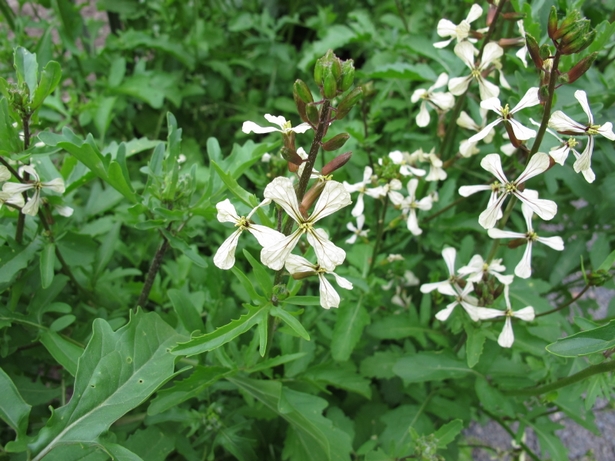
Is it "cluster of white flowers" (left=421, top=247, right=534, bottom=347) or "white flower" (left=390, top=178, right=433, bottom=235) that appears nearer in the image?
"cluster of white flowers" (left=421, top=247, right=534, bottom=347)

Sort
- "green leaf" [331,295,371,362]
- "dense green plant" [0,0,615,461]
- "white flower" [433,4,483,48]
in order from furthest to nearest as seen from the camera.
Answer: "green leaf" [331,295,371,362] < "white flower" [433,4,483,48] < "dense green plant" [0,0,615,461]

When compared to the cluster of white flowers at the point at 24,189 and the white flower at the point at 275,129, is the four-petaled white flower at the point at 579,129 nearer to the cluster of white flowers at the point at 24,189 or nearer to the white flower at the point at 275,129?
the white flower at the point at 275,129

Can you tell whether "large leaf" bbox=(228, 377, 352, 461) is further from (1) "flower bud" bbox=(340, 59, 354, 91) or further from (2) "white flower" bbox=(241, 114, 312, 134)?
(1) "flower bud" bbox=(340, 59, 354, 91)

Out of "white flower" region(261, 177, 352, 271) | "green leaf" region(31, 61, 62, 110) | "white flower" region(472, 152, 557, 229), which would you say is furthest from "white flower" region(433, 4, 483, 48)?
"green leaf" region(31, 61, 62, 110)

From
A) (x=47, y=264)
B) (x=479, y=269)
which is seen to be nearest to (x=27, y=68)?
(x=47, y=264)

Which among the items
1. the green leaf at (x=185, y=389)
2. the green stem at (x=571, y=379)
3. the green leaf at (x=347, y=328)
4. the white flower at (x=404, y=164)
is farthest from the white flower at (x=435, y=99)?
the green leaf at (x=185, y=389)

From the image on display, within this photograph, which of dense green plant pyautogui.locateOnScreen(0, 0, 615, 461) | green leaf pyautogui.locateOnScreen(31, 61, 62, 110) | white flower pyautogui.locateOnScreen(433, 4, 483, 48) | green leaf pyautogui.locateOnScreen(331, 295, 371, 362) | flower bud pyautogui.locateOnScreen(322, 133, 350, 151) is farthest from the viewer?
green leaf pyautogui.locateOnScreen(331, 295, 371, 362)

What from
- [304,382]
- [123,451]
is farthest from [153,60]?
[123,451]

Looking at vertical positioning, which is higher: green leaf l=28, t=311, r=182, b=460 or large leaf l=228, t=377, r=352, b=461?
green leaf l=28, t=311, r=182, b=460
